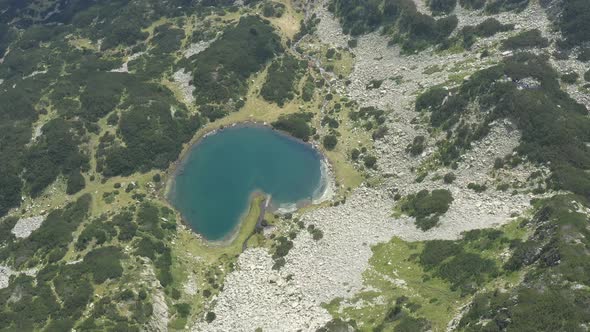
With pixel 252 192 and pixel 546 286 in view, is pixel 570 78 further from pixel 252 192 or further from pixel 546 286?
pixel 252 192

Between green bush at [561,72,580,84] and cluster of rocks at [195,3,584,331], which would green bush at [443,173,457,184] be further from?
green bush at [561,72,580,84]

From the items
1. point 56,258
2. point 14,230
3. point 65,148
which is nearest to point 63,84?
point 65,148

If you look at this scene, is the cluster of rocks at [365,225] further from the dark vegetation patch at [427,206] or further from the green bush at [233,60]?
the green bush at [233,60]

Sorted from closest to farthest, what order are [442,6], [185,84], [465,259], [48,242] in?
[465,259] → [48,242] → [185,84] → [442,6]

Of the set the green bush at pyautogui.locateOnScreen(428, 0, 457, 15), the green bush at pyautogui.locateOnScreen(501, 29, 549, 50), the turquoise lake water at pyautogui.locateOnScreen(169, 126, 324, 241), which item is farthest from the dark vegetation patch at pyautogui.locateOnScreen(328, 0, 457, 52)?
the turquoise lake water at pyautogui.locateOnScreen(169, 126, 324, 241)

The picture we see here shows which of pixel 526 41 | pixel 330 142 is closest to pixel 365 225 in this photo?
pixel 330 142

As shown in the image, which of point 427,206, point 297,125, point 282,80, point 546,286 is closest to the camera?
point 546,286

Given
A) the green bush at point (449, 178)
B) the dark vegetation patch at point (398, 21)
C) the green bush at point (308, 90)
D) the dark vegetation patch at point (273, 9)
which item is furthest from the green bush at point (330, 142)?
the dark vegetation patch at point (273, 9)
